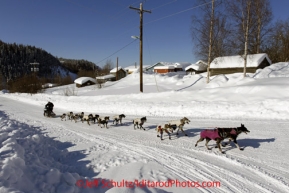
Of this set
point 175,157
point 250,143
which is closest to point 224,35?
point 250,143

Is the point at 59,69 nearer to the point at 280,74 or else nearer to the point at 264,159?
the point at 280,74

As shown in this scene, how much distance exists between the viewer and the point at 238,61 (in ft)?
111

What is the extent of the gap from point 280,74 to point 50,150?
2728cm

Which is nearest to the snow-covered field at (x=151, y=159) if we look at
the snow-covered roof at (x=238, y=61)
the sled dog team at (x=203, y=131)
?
the sled dog team at (x=203, y=131)

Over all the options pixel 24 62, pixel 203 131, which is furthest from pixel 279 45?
pixel 24 62

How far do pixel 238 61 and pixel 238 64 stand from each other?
0.63 m

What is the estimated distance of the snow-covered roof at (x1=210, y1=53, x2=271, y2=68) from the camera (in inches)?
1238

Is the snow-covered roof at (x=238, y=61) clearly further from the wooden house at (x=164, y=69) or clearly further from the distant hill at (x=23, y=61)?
the distant hill at (x=23, y=61)

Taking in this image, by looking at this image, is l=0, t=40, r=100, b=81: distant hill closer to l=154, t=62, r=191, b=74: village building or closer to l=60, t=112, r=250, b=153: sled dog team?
l=154, t=62, r=191, b=74: village building

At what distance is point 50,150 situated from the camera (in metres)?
6.88

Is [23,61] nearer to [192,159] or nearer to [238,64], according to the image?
[238,64]

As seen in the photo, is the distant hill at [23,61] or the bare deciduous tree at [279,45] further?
the distant hill at [23,61]

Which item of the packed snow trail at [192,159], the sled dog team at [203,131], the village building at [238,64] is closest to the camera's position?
the packed snow trail at [192,159]

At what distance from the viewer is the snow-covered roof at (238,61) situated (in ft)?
103
